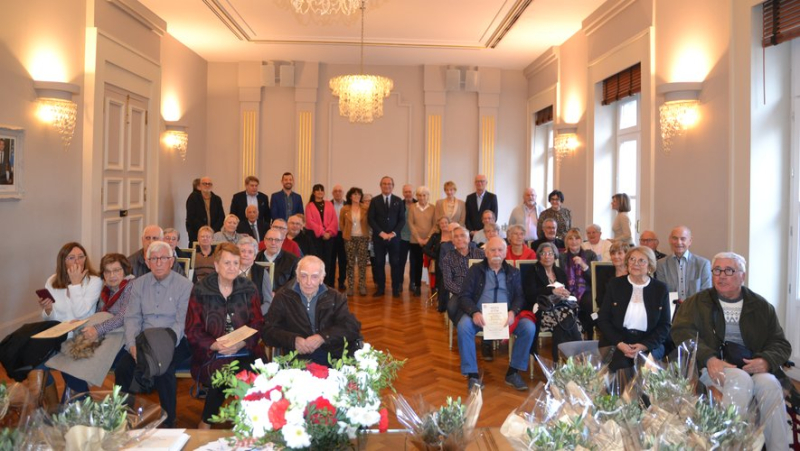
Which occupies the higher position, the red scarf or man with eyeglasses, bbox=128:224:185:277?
man with eyeglasses, bbox=128:224:185:277

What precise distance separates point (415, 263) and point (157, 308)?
17.2 ft

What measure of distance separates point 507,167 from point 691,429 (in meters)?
10.1

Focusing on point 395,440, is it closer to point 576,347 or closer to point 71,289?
point 576,347

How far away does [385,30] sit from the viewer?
896 centimetres

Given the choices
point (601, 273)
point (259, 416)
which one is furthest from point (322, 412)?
point (601, 273)

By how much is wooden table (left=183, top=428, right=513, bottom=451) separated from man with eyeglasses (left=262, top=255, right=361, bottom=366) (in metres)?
1.44

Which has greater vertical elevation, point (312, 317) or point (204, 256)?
point (204, 256)

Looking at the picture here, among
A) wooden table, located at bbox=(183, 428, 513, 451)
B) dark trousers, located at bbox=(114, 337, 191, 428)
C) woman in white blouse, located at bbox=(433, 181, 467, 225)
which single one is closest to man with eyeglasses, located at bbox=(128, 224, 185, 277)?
dark trousers, located at bbox=(114, 337, 191, 428)

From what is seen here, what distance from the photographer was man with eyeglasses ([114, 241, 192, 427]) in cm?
372

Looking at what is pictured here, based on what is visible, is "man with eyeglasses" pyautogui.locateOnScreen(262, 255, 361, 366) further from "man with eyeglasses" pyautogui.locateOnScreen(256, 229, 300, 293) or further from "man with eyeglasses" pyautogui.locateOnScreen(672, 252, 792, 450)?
"man with eyeglasses" pyautogui.locateOnScreen(672, 252, 792, 450)

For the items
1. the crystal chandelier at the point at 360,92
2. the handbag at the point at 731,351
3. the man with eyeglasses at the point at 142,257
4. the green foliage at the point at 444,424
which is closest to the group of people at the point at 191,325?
the man with eyeglasses at the point at 142,257

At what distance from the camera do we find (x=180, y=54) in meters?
9.64

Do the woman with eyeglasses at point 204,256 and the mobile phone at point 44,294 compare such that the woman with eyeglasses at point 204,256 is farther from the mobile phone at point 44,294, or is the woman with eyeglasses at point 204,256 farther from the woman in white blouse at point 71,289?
the mobile phone at point 44,294

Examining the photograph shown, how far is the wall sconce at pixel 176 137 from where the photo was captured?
30.1ft
